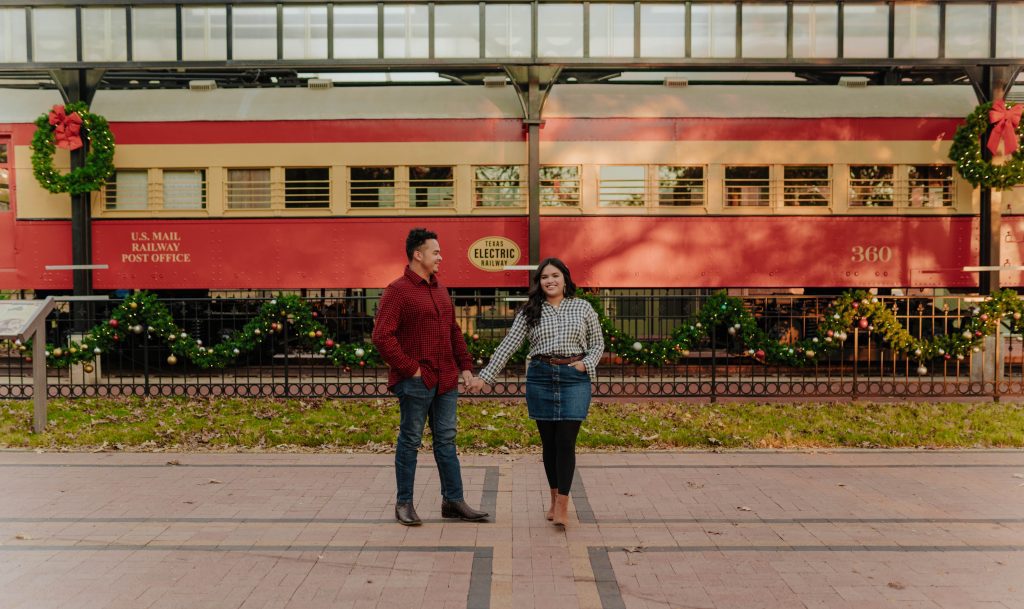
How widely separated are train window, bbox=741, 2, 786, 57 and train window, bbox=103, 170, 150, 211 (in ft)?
32.1

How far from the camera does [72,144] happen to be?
40.1 feet

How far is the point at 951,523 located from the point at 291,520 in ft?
13.8

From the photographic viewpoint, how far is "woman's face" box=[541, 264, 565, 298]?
511 centimetres

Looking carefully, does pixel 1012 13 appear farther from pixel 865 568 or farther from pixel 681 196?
pixel 865 568

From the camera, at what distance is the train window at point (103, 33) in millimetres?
13008

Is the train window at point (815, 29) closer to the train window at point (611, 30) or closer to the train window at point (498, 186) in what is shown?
the train window at point (611, 30)

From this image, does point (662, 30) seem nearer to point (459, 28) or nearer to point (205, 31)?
point (459, 28)

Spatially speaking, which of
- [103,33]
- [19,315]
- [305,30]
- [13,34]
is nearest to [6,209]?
[13,34]

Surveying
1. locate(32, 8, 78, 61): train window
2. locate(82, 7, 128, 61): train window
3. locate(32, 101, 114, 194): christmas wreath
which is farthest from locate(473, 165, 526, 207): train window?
locate(32, 8, 78, 61): train window

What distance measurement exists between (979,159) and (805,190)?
97.1 inches

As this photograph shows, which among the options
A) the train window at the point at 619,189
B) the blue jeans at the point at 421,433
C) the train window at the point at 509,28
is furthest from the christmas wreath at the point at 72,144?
the blue jeans at the point at 421,433

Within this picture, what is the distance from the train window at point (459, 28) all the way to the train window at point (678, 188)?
3564mm

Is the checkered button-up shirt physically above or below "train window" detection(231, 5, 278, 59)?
below

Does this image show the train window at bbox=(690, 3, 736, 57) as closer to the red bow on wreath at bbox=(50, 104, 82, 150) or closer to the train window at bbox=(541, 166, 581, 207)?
the train window at bbox=(541, 166, 581, 207)
